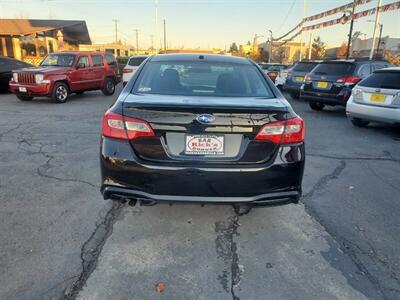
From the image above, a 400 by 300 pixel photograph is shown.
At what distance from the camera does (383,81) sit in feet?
24.5

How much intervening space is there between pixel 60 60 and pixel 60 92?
1538mm

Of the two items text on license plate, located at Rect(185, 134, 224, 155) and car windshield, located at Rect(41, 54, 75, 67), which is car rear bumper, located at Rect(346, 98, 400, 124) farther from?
car windshield, located at Rect(41, 54, 75, 67)

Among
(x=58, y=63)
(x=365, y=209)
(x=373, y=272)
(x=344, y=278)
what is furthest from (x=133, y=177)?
(x=58, y=63)

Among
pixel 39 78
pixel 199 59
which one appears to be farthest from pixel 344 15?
pixel 199 59

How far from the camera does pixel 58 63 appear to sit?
12.7m

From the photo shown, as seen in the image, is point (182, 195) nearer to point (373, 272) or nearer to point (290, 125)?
point (290, 125)

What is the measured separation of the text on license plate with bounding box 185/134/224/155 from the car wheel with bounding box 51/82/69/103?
10353 millimetres

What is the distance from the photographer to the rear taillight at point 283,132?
2783mm

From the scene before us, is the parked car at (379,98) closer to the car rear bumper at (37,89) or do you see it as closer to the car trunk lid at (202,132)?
the car trunk lid at (202,132)

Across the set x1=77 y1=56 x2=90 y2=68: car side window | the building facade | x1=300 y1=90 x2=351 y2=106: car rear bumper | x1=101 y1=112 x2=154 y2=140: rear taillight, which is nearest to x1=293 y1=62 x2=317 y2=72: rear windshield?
x1=300 y1=90 x2=351 y2=106: car rear bumper

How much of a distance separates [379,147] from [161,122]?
546cm

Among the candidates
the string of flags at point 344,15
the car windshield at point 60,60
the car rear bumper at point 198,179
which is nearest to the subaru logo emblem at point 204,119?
the car rear bumper at point 198,179

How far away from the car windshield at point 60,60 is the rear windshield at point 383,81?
32.6ft

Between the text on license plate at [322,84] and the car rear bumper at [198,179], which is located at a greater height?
the text on license plate at [322,84]
